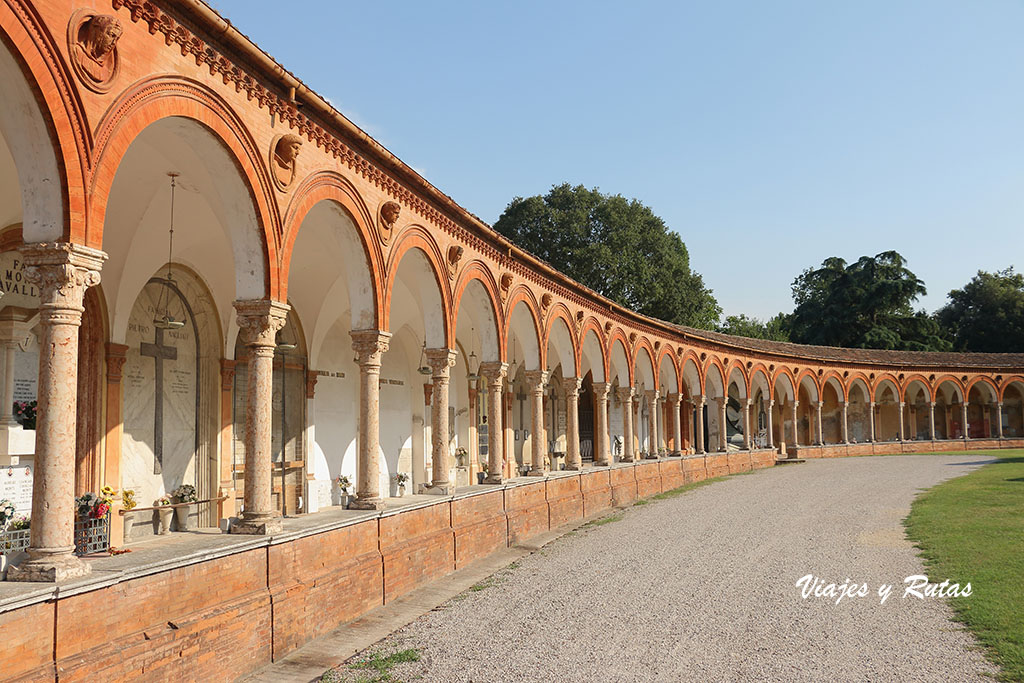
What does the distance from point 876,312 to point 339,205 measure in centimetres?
5615

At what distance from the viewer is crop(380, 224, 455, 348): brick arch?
11336 millimetres

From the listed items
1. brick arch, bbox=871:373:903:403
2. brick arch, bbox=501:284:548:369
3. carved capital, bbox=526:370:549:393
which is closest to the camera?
brick arch, bbox=501:284:548:369

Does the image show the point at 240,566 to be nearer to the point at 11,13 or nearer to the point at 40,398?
the point at 40,398

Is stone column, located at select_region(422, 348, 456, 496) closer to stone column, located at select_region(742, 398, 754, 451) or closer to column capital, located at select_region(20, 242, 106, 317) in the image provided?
column capital, located at select_region(20, 242, 106, 317)

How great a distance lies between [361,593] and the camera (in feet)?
31.2

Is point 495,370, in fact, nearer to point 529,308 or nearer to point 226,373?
point 529,308

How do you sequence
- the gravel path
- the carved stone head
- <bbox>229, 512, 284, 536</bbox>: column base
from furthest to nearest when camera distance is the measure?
1. <bbox>229, 512, 284, 536</bbox>: column base
2. the gravel path
3. the carved stone head

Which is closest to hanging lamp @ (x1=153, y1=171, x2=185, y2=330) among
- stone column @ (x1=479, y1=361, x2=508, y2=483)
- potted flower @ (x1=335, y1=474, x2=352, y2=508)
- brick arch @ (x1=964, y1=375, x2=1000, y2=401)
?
potted flower @ (x1=335, y1=474, x2=352, y2=508)

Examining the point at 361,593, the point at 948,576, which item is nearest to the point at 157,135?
the point at 361,593

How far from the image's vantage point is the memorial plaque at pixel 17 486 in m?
9.35

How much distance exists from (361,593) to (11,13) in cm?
680

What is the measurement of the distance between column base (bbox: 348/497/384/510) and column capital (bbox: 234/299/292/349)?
10.1 feet

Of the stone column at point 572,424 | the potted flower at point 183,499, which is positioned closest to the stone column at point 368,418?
the potted flower at point 183,499

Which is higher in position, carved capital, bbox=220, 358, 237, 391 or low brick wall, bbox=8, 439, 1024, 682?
carved capital, bbox=220, 358, 237, 391
